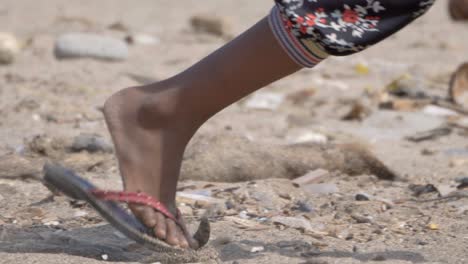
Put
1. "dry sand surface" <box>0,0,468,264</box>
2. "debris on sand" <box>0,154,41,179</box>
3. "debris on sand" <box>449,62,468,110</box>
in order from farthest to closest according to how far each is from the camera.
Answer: "debris on sand" <box>449,62,468,110</box> < "debris on sand" <box>0,154,41,179</box> < "dry sand surface" <box>0,0,468,264</box>

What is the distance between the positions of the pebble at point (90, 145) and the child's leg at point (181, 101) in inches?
44.4

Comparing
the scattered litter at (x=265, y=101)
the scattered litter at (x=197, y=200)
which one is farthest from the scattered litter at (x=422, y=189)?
the scattered litter at (x=265, y=101)

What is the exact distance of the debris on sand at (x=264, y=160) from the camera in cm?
324

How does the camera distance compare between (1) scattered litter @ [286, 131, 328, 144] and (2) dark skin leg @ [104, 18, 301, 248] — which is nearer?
(2) dark skin leg @ [104, 18, 301, 248]

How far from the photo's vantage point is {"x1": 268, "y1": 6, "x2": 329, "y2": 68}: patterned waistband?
2146 mm

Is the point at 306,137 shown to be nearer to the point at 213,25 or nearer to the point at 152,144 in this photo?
the point at 152,144

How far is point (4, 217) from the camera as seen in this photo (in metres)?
2.68

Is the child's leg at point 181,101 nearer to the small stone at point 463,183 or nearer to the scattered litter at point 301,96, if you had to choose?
the small stone at point 463,183

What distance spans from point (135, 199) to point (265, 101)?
8.79 feet

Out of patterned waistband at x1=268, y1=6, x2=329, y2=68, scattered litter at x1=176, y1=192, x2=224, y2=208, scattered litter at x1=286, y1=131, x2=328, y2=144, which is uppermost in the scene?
patterned waistband at x1=268, y1=6, x2=329, y2=68

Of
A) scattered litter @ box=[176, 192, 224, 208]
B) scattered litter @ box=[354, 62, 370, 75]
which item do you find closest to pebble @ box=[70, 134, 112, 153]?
scattered litter @ box=[176, 192, 224, 208]

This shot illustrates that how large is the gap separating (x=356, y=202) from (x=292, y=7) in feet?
3.02

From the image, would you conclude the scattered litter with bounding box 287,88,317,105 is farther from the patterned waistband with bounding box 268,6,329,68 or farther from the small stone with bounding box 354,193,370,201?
the patterned waistband with bounding box 268,6,329,68

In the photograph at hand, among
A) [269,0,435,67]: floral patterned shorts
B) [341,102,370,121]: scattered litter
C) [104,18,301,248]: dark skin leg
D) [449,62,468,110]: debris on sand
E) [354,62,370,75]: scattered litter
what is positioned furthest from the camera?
[354,62,370,75]: scattered litter
